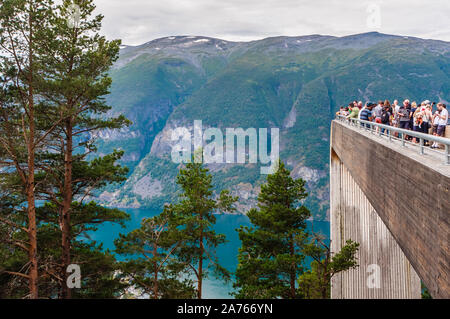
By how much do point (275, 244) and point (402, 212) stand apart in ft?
30.2

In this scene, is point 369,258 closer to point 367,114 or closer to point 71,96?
point 367,114

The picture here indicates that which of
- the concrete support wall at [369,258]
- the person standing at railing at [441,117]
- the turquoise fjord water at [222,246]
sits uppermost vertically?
the person standing at railing at [441,117]

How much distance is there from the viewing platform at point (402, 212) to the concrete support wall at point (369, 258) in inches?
1.3

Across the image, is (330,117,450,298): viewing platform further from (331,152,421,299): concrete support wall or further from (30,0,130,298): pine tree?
(30,0,130,298): pine tree

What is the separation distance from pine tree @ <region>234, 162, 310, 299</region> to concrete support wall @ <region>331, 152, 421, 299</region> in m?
2.30

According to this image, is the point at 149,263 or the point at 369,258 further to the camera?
the point at 369,258

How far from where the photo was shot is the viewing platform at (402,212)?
3.65 m

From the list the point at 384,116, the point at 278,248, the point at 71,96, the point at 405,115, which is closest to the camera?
the point at 405,115

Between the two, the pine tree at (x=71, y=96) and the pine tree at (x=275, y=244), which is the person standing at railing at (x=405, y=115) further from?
the pine tree at (x=71, y=96)

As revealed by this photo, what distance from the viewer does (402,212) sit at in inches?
191

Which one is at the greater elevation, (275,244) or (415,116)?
(415,116)

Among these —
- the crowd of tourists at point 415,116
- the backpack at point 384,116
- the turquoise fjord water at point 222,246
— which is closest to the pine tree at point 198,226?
the turquoise fjord water at point 222,246

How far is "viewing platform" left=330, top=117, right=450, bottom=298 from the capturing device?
12.0 ft

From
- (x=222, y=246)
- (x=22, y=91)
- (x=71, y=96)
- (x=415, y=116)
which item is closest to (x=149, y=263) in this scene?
(x=71, y=96)
